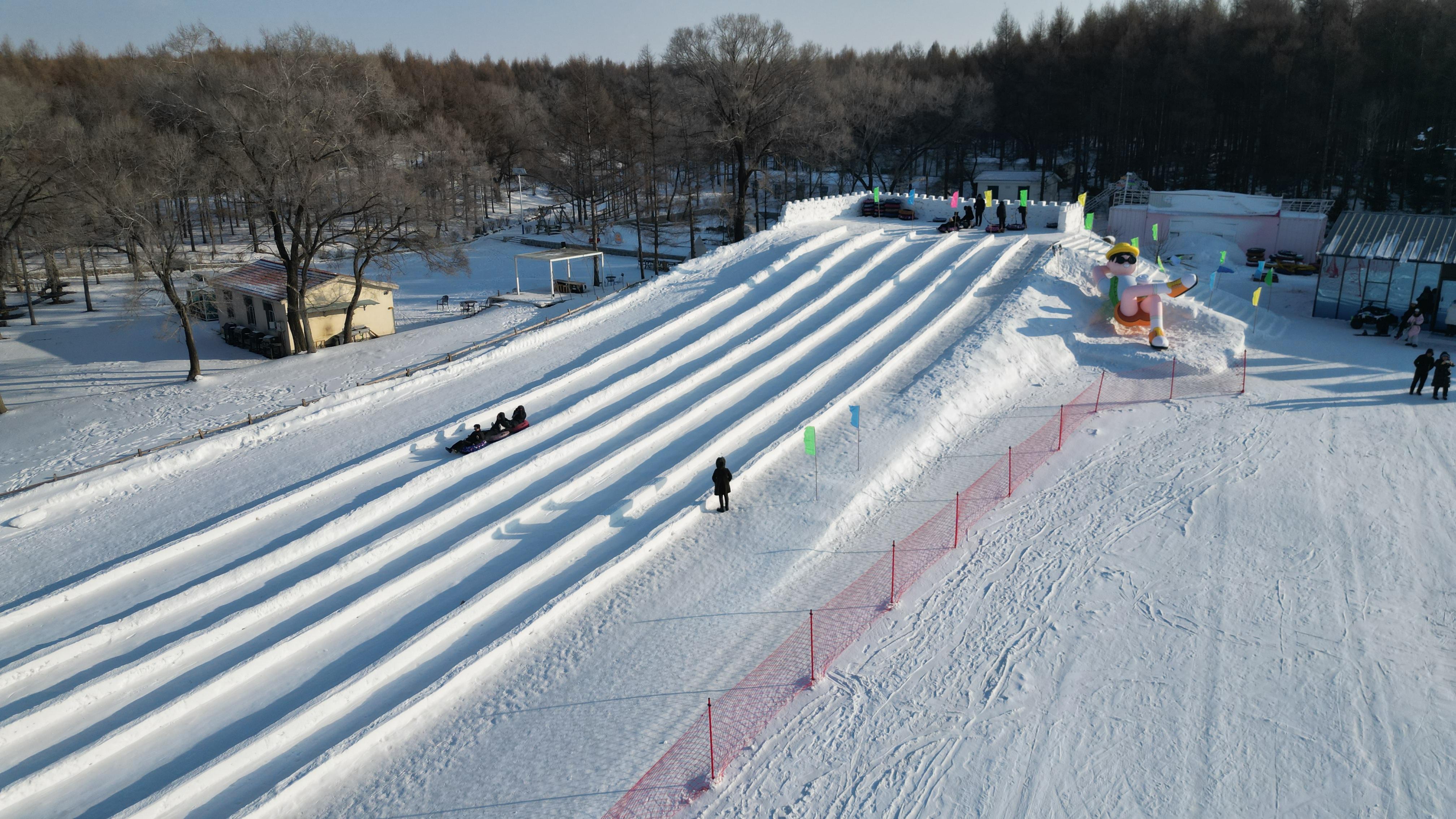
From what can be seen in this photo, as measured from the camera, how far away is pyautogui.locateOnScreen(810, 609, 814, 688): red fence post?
11.7 m

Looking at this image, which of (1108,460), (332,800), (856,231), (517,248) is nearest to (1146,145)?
(856,231)

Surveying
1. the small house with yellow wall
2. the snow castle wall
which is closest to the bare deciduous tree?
the snow castle wall

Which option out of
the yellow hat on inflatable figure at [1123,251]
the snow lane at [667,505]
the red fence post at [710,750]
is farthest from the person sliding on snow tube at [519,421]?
the yellow hat on inflatable figure at [1123,251]

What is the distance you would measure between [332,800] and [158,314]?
40375 mm

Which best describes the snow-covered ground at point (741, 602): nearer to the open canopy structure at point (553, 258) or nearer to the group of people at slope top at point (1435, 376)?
the group of people at slope top at point (1435, 376)

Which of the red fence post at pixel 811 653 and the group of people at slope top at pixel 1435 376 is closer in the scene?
the red fence post at pixel 811 653

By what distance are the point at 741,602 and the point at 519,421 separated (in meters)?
7.43

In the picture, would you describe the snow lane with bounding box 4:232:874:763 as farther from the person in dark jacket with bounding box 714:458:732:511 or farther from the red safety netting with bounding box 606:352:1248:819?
the red safety netting with bounding box 606:352:1248:819

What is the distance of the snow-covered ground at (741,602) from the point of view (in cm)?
998

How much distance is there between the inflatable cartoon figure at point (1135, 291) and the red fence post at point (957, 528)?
38.2 ft

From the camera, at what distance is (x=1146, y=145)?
62.0 m

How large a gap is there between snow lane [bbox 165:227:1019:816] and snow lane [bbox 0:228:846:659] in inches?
150

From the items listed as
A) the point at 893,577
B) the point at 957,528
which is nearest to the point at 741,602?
the point at 893,577

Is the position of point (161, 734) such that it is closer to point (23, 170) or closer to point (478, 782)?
point (478, 782)
